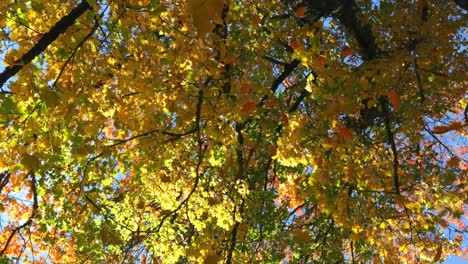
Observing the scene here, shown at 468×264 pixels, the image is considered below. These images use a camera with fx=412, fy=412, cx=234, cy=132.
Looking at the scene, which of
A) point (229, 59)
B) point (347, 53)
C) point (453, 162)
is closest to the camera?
point (229, 59)

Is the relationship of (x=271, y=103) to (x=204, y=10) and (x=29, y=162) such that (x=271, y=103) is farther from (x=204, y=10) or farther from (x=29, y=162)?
(x=204, y=10)

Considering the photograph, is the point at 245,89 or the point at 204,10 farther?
the point at 245,89

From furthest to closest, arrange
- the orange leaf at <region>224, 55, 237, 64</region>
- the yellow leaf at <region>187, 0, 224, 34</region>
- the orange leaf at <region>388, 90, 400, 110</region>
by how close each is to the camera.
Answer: the orange leaf at <region>388, 90, 400, 110</region> → the orange leaf at <region>224, 55, 237, 64</region> → the yellow leaf at <region>187, 0, 224, 34</region>

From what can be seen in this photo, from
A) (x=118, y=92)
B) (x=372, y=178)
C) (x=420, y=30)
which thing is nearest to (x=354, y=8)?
(x=420, y=30)

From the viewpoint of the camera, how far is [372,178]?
21.0 feet

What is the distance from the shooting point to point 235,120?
555 centimetres

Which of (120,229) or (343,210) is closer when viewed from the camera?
(343,210)

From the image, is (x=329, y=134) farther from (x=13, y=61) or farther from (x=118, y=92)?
(x=13, y=61)

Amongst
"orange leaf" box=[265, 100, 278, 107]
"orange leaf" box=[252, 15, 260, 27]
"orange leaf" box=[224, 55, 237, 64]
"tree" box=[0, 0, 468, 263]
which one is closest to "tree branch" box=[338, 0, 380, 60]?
"tree" box=[0, 0, 468, 263]

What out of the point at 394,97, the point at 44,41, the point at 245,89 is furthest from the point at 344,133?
the point at 44,41

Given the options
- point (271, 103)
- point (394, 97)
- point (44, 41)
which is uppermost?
point (394, 97)

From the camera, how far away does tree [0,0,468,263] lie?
488 cm

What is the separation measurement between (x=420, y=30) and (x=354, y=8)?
0.97 metres

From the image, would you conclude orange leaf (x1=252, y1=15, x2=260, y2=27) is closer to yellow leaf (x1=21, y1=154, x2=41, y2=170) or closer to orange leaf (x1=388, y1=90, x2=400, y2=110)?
orange leaf (x1=388, y1=90, x2=400, y2=110)
